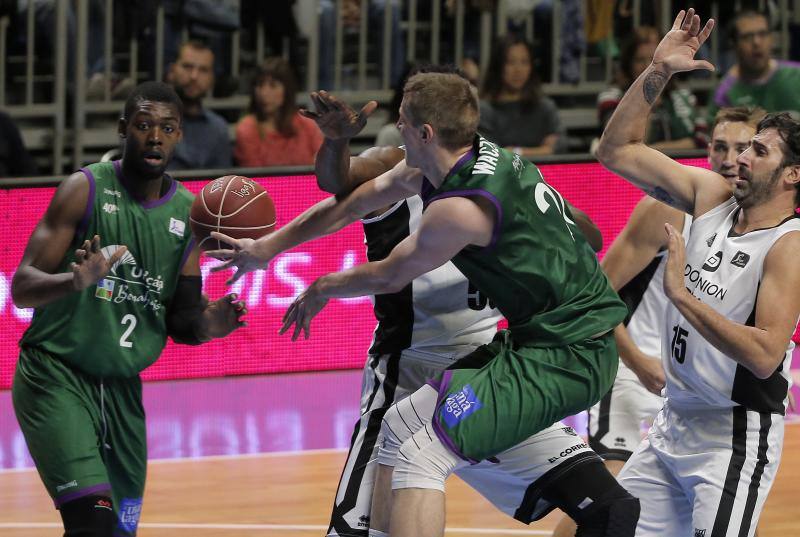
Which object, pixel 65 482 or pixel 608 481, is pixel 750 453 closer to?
pixel 608 481

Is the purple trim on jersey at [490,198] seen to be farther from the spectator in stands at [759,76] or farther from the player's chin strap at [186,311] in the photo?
Answer: the spectator in stands at [759,76]

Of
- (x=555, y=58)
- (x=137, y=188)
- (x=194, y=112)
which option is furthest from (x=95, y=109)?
(x=137, y=188)

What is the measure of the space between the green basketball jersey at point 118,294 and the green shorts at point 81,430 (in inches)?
2.5

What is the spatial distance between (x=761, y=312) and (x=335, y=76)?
713cm

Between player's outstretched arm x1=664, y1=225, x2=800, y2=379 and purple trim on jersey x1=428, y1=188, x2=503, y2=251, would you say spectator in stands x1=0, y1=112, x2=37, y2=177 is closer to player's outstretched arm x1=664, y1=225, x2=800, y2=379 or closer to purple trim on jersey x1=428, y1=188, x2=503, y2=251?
purple trim on jersey x1=428, y1=188, x2=503, y2=251

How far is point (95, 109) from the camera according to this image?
33.9ft

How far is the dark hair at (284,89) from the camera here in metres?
9.52

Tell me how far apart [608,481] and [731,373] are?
51cm

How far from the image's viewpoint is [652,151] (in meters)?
4.80

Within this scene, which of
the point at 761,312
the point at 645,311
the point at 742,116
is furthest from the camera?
the point at 645,311

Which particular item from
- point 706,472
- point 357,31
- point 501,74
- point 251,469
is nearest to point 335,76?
point 357,31

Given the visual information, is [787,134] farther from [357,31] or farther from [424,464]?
[357,31]

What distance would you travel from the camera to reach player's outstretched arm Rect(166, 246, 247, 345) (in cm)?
522

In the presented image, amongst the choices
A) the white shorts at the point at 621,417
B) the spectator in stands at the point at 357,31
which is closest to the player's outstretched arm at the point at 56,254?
the white shorts at the point at 621,417
